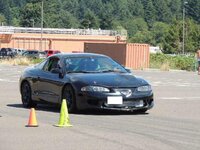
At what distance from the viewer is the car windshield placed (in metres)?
16.2

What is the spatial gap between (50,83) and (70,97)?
111 centimetres

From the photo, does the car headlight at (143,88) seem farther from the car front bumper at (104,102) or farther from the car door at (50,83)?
the car door at (50,83)

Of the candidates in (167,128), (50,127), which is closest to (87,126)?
(50,127)

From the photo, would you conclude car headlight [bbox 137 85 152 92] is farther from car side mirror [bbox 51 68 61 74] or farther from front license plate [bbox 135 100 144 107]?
car side mirror [bbox 51 68 61 74]

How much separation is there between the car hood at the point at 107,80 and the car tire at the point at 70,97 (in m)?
0.24

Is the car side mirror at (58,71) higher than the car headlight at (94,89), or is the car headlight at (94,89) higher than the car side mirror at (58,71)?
the car side mirror at (58,71)

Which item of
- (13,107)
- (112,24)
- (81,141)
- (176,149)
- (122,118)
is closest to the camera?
(176,149)

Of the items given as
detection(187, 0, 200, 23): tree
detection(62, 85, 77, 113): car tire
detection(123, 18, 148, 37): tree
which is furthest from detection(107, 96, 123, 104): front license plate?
detection(123, 18, 148, 37): tree

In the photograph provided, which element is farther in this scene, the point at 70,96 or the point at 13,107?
the point at 13,107

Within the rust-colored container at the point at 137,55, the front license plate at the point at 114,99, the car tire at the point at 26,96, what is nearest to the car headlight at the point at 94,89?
the front license plate at the point at 114,99

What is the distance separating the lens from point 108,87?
15.0 m

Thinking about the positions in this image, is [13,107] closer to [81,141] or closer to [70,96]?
[70,96]

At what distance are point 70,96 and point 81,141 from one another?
4.79 metres

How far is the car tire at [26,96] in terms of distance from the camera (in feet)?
56.8
